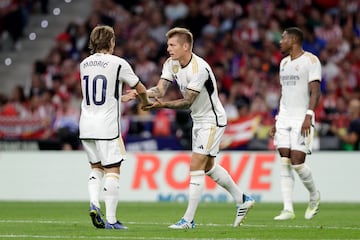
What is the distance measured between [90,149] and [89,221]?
1829 mm

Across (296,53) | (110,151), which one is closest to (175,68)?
(110,151)

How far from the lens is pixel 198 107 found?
41.9 ft

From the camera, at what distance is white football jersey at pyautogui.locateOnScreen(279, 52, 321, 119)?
50.0ft

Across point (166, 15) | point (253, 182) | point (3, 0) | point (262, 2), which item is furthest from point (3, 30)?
point (253, 182)

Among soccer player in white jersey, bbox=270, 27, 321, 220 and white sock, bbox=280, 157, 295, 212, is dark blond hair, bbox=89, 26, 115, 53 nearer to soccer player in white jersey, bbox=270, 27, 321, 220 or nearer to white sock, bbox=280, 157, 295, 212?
soccer player in white jersey, bbox=270, 27, 321, 220

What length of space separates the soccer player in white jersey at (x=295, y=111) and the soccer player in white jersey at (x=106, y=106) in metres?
3.62

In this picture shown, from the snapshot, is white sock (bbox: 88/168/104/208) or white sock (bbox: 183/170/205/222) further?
white sock (bbox: 183/170/205/222)

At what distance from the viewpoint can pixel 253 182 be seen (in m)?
21.3

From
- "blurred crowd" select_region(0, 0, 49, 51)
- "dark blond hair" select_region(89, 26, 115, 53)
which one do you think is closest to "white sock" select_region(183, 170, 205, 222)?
"dark blond hair" select_region(89, 26, 115, 53)

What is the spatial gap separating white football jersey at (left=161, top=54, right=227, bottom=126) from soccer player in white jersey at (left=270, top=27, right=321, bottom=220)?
260 cm

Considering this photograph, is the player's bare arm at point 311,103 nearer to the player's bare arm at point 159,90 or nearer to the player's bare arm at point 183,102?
the player's bare arm at point 159,90

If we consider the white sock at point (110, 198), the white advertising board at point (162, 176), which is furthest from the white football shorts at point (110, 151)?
the white advertising board at point (162, 176)

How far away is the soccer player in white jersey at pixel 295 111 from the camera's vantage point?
15.2 meters

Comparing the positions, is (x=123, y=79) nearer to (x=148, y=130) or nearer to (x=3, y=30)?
(x=148, y=130)
